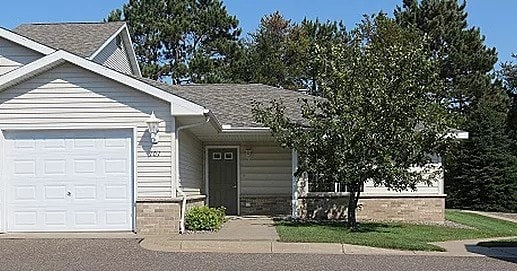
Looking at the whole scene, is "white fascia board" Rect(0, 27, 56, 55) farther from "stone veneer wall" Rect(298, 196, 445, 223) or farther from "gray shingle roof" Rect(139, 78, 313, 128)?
"stone veneer wall" Rect(298, 196, 445, 223)

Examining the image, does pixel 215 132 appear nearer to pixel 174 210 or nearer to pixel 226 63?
pixel 174 210

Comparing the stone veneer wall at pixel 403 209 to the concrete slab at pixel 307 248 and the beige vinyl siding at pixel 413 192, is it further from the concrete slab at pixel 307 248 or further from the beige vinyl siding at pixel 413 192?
the concrete slab at pixel 307 248

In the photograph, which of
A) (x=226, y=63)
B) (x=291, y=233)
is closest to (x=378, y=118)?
(x=291, y=233)

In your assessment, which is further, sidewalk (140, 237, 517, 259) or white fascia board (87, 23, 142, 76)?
white fascia board (87, 23, 142, 76)

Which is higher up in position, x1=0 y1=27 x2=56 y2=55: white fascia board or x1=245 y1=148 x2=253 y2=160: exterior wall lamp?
x1=0 y1=27 x2=56 y2=55: white fascia board

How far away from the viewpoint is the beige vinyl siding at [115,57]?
2162cm

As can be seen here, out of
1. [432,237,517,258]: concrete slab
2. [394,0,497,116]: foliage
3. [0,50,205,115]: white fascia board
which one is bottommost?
[432,237,517,258]: concrete slab

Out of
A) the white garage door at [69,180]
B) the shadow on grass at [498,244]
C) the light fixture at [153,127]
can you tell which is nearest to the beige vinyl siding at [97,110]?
the light fixture at [153,127]

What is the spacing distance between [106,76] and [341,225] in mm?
7151

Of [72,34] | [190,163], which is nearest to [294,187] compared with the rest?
[190,163]

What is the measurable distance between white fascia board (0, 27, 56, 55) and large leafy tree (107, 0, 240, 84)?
22.0 metres

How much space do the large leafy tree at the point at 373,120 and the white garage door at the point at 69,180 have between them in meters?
4.17

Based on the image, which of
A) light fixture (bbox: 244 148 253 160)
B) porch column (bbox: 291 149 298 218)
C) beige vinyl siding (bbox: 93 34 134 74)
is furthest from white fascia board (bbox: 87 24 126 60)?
porch column (bbox: 291 149 298 218)

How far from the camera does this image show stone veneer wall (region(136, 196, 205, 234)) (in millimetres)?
14484
